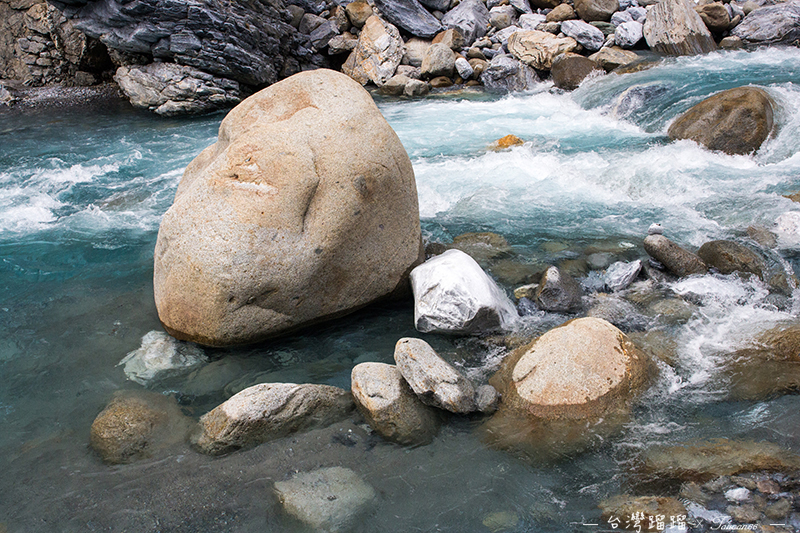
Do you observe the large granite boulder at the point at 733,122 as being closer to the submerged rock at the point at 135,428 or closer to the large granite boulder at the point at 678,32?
the large granite boulder at the point at 678,32

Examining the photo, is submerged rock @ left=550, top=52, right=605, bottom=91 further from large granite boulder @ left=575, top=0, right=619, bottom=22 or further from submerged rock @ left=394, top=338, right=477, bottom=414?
submerged rock @ left=394, top=338, right=477, bottom=414

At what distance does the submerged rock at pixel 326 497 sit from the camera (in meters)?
3.51

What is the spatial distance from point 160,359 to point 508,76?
14.1 m

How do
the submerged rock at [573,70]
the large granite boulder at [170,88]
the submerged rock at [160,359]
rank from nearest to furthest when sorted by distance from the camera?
the submerged rock at [160,359] → the large granite boulder at [170,88] → the submerged rock at [573,70]

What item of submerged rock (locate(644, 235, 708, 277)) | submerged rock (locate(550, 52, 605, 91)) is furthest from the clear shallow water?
submerged rock (locate(550, 52, 605, 91))

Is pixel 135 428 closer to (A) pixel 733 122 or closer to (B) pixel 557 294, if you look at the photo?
(B) pixel 557 294

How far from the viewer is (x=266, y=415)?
4.12 metres

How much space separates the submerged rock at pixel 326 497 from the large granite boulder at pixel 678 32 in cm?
1610

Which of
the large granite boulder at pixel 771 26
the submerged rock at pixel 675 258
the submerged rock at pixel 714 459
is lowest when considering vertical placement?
the submerged rock at pixel 714 459

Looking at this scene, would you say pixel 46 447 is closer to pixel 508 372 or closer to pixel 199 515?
pixel 199 515

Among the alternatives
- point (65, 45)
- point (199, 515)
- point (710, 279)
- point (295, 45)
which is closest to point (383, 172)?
point (199, 515)

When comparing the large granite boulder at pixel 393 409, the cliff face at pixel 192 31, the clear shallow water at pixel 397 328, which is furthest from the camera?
the cliff face at pixel 192 31

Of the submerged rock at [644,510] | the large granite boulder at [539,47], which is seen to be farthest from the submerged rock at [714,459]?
the large granite boulder at [539,47]

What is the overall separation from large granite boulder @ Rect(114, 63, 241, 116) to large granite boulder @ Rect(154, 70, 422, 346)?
1055 cm
